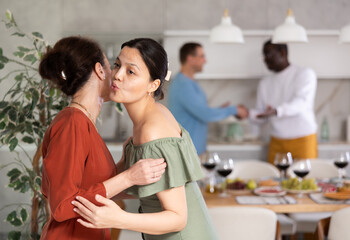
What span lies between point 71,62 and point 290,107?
3.31m

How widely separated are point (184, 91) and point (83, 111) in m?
2.65

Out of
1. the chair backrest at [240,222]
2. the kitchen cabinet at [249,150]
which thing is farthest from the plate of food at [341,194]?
the kitchen cabinet at [249,150]

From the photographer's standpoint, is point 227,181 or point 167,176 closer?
point 167,176

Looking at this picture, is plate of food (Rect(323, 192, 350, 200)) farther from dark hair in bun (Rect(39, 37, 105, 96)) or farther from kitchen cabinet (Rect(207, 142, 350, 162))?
kitchen cabinet (Rect(207, 142, 350, 162))

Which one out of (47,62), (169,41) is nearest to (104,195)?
(47,62)

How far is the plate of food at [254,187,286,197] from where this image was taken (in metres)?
3.03

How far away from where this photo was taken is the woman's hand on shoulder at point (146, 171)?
53.5 inches

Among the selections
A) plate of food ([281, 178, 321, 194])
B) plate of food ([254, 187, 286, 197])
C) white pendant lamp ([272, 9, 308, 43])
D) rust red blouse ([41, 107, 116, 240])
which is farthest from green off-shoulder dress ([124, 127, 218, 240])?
white pendant lamp ([272, 9, 308, 43])

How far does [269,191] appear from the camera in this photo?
310 centimetres

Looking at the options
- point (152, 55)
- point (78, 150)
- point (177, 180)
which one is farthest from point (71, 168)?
point (152, 55)

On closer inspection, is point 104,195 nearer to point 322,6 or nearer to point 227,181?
point 227,181

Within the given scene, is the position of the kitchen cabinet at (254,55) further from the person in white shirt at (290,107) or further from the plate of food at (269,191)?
the plate of food at (269,191)

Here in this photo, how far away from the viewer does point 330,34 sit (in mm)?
5402

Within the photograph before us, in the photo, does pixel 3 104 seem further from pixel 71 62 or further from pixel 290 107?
pixel 290 107
